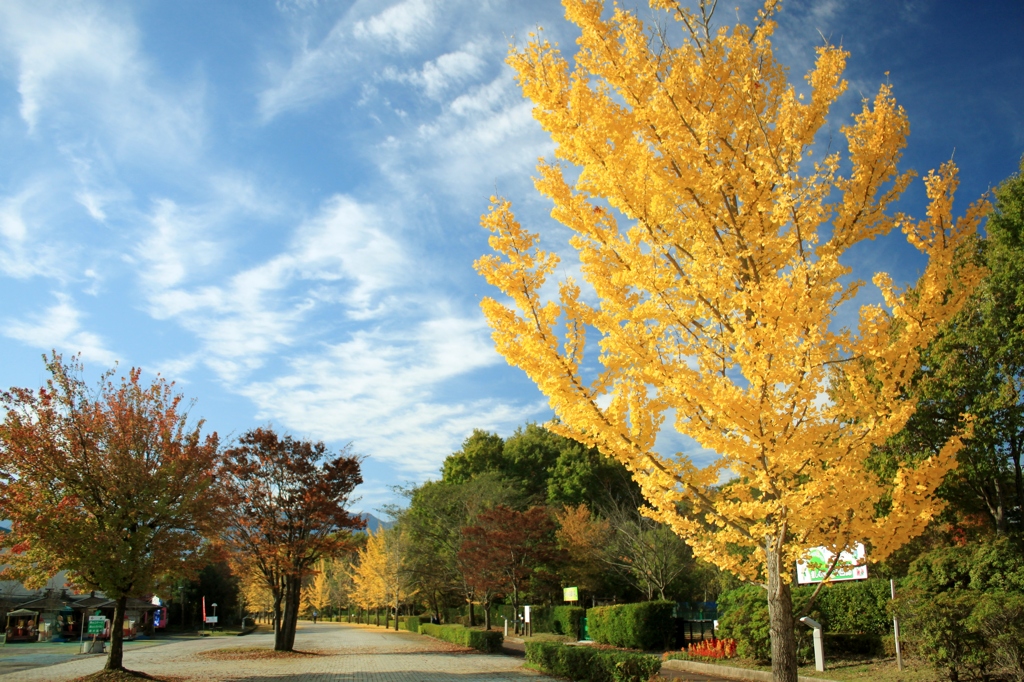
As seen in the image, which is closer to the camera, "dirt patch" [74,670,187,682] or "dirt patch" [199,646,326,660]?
"dirt patch" [74,670,187,682]

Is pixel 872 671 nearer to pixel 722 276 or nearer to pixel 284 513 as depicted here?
pixel 722 276

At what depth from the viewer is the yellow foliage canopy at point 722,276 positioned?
168 inches

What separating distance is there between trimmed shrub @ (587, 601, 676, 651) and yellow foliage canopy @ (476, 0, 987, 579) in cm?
1484

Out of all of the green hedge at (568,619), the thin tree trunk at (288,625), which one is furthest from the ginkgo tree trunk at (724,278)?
the green hedge at (568,619)

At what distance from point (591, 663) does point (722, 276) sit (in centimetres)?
933

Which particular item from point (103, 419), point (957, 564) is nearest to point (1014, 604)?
point (957, 564)

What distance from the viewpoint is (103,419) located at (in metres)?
13.0

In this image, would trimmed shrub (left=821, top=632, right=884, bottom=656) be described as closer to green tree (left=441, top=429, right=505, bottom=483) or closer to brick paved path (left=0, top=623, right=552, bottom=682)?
brick paved path (left=0, top=623, right=552, bottom=682)

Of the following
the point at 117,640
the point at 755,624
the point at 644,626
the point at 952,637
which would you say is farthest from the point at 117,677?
the point at 952,637

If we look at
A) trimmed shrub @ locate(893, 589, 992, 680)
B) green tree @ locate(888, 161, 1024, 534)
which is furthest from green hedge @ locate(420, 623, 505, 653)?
green tree @ locate(888, 161, 1024, 534)

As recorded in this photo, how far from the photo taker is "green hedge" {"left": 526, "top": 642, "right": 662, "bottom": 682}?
9.59 m

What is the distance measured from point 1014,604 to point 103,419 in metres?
17.2

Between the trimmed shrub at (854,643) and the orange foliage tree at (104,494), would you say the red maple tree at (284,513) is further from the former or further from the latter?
the trimmed shrub at (854,643)

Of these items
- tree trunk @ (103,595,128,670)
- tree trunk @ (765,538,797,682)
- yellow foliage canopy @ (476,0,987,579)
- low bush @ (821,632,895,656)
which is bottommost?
low bush @ (821,632,895,656)
